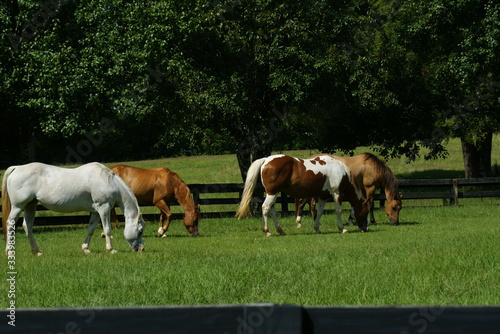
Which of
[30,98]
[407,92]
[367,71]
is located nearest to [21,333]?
[30,98]

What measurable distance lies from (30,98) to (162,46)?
4.13 metres

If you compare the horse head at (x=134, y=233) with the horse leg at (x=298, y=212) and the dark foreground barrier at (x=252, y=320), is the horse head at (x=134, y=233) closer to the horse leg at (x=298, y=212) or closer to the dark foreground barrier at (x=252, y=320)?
the horse leg at (x=298, y=212)

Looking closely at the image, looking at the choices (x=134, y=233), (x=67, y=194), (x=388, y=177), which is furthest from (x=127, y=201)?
(x=388, y=177)

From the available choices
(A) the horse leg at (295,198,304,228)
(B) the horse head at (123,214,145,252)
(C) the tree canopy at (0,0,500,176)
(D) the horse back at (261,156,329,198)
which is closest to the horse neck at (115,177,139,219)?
(B) the horse head at (123,214,145,252)

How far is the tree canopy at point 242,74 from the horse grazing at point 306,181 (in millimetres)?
5445

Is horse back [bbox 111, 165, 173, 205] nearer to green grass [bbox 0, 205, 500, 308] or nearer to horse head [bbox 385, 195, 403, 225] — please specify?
green grass [bbox 0, 205, 500, 308]

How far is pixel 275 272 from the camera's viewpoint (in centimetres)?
963

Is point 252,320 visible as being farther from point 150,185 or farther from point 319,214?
point 150,185

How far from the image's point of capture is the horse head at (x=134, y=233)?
13166 millimetres

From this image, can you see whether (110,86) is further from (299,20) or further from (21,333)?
(21,333)

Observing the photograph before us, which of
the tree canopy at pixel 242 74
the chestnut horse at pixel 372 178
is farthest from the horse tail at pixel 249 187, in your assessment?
the tree canopy at pixel 242 74

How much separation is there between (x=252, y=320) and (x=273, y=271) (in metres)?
6.39

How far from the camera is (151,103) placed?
2212 cm

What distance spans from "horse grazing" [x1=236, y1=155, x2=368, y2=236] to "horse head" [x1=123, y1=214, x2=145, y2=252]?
417 cm
